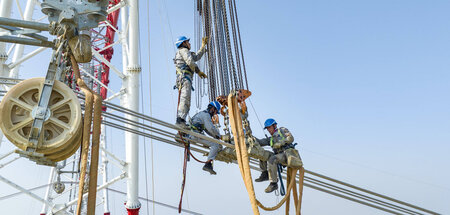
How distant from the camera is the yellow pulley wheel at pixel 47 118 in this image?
3.46 meters

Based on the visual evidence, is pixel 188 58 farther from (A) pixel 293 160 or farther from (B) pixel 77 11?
(B) pixel 77 11

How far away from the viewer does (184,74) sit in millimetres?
7496

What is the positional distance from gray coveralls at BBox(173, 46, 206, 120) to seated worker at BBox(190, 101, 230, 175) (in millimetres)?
267

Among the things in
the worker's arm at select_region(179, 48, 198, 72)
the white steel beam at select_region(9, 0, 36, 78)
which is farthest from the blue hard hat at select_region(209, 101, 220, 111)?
the white steel beam at select_region(9, 0, 36, 78)

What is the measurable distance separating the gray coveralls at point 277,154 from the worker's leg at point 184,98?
5.71 feet

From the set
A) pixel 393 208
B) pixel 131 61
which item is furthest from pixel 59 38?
pixel 393 208

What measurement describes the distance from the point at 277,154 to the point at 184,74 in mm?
2346

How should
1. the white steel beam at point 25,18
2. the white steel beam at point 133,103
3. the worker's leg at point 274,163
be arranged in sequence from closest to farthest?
the worker's leg at point 274,163, the white steel beam at point 25,18, the white steel beam at point 133,103

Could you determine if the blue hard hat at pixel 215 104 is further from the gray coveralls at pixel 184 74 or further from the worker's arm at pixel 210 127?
the gray coveralls at pixel 184 74

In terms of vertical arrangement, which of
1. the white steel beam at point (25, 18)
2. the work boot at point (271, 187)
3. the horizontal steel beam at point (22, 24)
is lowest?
the work boot at point (271, 187)

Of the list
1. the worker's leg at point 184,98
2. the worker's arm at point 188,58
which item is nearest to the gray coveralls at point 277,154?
the worker's leg at point 184,98

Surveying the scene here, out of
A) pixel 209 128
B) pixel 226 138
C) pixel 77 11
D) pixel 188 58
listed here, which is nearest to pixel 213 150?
pixel 226 138

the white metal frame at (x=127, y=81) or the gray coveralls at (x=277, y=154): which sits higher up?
the white metal frame at (x=127, y=81)

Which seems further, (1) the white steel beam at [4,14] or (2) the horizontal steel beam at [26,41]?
(1) the white steel beam at [4,14]
